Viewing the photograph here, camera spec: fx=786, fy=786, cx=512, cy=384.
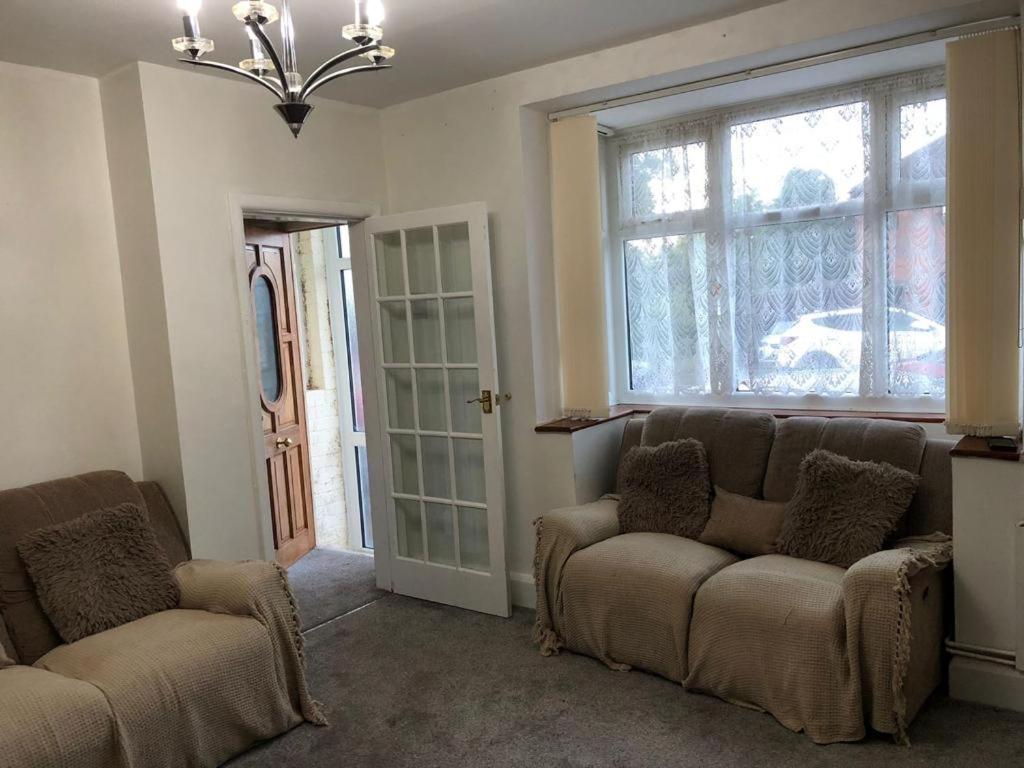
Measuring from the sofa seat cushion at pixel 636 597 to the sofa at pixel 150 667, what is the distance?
1.10 meters

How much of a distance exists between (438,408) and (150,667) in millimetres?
1830

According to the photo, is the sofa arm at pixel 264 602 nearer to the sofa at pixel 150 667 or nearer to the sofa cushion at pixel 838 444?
the sofa at pixel 150 667

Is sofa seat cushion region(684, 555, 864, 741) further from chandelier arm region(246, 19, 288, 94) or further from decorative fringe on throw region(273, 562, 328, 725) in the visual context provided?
chandelier arm region(246, 19, 288, 94)

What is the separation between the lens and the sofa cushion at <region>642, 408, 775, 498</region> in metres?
3.35

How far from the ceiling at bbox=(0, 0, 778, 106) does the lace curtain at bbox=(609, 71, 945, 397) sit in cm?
92

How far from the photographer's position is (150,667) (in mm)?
2453

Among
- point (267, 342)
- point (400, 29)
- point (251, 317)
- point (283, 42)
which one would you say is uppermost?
point (400, 29)

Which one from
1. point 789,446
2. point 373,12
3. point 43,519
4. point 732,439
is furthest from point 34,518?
point 789,446

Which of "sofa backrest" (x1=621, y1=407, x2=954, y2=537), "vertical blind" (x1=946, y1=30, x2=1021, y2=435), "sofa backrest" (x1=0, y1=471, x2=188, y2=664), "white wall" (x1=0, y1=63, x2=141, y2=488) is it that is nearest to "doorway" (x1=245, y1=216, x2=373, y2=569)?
"white wall" (x1=0, y1=63, x2=141, y2=488)

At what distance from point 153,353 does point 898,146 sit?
11.0 ft

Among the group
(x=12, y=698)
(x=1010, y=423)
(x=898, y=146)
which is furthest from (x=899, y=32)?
(x=12, y=698)

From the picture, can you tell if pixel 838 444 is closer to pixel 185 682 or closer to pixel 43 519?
pixel 185 682

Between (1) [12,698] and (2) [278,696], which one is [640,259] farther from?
(1) [12,698]

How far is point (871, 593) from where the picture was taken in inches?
96.5
